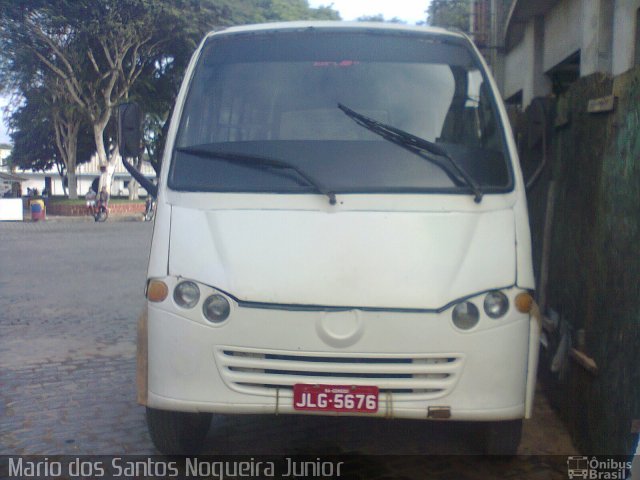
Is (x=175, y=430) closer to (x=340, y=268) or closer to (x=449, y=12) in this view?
(x=340, y=268)

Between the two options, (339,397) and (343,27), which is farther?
(343,27)

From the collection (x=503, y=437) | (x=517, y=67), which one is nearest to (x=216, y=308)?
(x=503, y=437)

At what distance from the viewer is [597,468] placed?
13.9ft

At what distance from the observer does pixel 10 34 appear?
33.3 metres

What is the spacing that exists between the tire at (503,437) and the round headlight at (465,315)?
0.76 meters

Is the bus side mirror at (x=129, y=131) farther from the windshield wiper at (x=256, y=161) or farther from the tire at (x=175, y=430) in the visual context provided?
the tire at (x=175, y=430)

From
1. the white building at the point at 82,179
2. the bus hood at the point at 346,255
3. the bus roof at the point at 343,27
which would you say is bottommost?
the white building at the point at 82,179

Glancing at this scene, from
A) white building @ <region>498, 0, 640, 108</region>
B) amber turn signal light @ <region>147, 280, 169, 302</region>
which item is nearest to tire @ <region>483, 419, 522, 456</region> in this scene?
amber turn signal light @ <region>147, 280, 169, 302</region>

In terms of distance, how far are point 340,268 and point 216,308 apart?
0.60 m

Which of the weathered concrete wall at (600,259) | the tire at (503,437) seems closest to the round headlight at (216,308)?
the tire at (503,437)

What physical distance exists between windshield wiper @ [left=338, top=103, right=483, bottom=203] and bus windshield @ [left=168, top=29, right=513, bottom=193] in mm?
18

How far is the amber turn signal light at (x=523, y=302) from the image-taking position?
3918 mm

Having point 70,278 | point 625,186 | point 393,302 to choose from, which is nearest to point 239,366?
point 393,302

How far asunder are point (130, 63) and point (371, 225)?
33.9 meters
